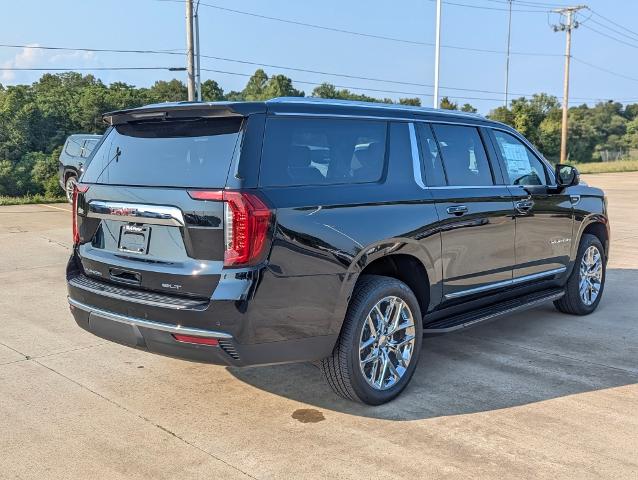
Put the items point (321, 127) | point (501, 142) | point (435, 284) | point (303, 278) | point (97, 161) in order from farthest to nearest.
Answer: point (501, 142)
point (435, 284)
point (97, 161)
point (321, 127)
point (303, 278)

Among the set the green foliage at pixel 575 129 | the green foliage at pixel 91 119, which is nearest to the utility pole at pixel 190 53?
the green foliage at pixel 91 119

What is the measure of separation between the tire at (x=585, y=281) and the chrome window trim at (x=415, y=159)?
2.58 meters

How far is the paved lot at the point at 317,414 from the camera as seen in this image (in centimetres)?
342

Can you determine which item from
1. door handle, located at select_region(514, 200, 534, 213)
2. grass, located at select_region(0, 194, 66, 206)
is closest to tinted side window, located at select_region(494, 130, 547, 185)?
door handle, located at select_region(514, 200, 534, 213)

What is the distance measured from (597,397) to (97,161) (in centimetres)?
369

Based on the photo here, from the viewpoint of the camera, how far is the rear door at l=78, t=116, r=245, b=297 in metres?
3.52

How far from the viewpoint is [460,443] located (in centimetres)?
366

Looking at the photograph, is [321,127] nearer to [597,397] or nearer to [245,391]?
[245,391]

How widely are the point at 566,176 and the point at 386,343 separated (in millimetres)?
2866

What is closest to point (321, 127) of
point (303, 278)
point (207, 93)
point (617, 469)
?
point (303, 278)

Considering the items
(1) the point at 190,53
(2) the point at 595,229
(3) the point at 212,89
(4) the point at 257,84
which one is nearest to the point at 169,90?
(3) the point at 212,89

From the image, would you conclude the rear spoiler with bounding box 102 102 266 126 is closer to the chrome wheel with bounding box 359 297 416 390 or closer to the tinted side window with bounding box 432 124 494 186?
the chrome wheel with bounding box 359 297 416 390

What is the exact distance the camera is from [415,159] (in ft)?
15.1

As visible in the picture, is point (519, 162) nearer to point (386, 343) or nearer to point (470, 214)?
point (470, 214)
